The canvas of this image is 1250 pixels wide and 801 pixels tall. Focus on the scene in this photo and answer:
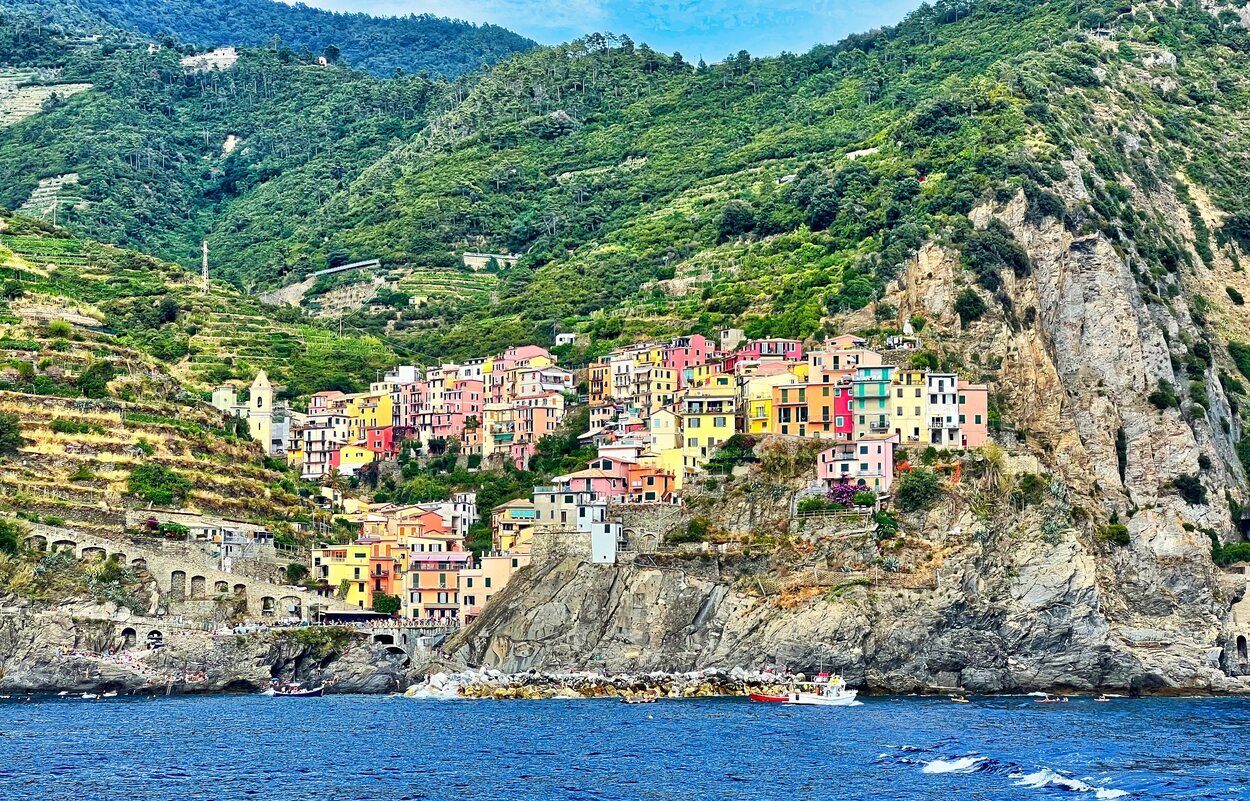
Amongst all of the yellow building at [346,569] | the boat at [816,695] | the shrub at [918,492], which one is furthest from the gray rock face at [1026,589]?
the yellow building at [346,569]

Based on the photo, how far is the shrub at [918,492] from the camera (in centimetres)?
9938

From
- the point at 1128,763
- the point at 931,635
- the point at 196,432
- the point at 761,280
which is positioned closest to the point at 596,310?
the point at 761,280

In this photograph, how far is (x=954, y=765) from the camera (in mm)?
70750

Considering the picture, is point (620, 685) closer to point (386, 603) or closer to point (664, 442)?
point (386, 603)

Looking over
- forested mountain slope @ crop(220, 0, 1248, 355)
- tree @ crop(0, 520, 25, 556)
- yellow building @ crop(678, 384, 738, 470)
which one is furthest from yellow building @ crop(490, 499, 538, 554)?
tree @ crop(0, 520, 25, 556)

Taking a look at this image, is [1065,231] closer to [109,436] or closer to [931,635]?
[931,635]

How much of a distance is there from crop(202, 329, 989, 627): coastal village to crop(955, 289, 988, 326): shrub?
4.18m

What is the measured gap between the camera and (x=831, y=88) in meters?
195

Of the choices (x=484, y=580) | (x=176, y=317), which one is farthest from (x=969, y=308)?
(x=176, y=317)

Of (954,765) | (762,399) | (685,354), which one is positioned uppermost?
(685,354)

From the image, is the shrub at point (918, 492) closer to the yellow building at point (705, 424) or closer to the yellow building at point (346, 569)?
the yellow building at point (705, 424)

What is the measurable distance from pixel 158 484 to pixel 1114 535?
174 feet

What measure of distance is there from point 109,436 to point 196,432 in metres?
6.22

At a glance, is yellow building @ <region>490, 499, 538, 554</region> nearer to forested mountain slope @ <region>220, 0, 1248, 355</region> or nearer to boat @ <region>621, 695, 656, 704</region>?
boat @ <region>621, 695, 656, 704</region>
